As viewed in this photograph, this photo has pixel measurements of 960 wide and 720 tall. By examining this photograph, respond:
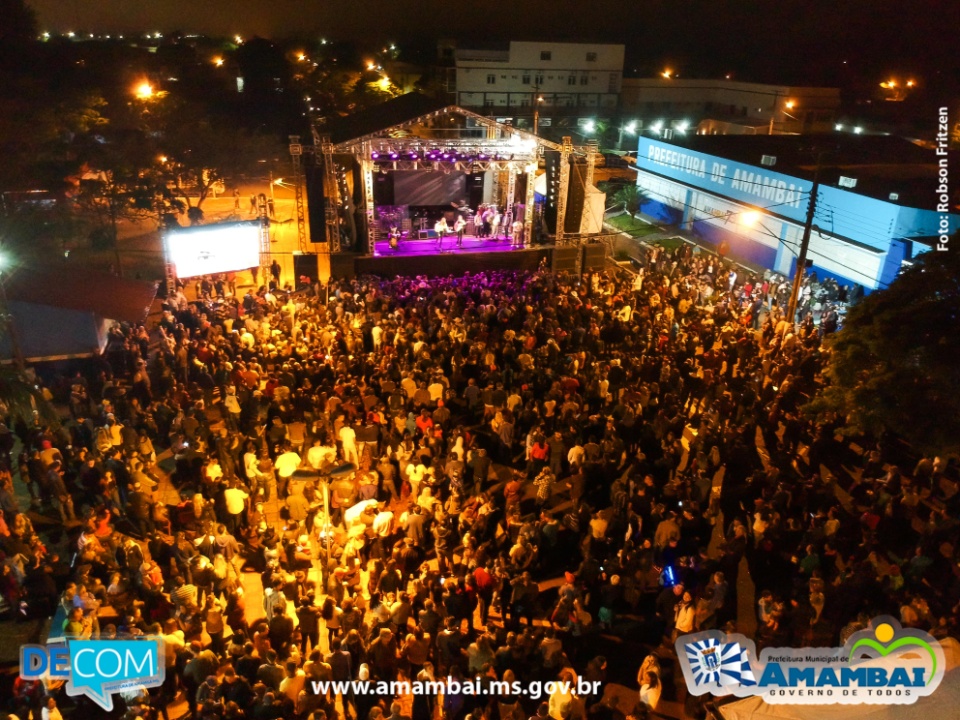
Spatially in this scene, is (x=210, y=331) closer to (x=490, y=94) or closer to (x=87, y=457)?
(x=87, y=457)

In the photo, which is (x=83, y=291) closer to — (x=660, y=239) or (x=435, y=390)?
(x=435, y=390)

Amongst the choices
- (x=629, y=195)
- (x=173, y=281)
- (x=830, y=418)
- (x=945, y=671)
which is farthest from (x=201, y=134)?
(x=945, y=671)

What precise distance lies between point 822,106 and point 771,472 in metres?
39.0

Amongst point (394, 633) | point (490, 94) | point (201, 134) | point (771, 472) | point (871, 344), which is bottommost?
point (394, 633)

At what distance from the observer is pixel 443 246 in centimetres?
2006

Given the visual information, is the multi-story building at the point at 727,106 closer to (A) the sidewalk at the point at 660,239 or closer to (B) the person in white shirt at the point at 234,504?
(A) the sidewalk at the point at 660,239

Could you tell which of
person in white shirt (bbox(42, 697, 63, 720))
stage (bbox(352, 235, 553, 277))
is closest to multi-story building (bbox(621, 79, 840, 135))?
stage (bbox(352, 235, 553, 277))

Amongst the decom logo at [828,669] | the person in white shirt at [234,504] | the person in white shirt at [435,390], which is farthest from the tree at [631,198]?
the decom logo at [828,669]

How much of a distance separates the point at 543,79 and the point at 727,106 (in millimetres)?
11750

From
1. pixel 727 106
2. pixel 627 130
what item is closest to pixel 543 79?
pixel 627 130

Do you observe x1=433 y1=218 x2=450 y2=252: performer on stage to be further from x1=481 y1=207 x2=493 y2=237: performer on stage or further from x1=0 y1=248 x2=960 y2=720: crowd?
x1=0 y1=248 x2=960 y2=720: crowd

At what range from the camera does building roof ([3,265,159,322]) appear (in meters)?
11.9

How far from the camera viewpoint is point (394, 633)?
5.94 meters

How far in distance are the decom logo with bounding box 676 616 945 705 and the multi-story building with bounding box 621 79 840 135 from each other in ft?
117
